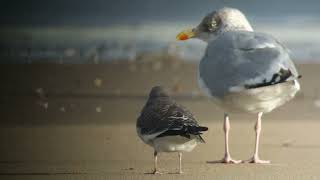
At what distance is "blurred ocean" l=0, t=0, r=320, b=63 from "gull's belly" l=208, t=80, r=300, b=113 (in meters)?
5.99

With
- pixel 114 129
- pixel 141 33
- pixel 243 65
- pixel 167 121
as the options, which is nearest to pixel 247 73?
pixel 243 65

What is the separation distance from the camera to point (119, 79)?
34.4 ft

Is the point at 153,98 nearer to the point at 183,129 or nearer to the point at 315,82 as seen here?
the point at 183,129

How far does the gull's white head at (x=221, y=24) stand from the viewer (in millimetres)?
6648

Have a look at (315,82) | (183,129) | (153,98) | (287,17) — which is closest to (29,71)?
(315,82)

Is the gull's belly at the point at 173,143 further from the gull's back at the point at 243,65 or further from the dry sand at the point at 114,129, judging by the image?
the gull's back at the point at 243,65

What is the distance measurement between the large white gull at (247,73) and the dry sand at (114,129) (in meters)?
0.42

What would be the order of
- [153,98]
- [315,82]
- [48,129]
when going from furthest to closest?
[315,82] < [48,129] < [153,98]

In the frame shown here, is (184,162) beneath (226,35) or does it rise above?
beneath

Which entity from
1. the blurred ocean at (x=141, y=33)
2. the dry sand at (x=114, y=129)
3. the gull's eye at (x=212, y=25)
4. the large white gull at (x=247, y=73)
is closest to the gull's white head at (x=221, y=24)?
the gull's eye at (x=212, y=25)

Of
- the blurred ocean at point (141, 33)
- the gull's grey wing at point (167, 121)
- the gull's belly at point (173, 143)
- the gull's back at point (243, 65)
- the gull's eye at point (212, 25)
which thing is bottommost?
the gull's belly at point (173, 143)

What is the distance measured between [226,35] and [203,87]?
39 centimetres

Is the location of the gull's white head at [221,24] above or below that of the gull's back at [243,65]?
above

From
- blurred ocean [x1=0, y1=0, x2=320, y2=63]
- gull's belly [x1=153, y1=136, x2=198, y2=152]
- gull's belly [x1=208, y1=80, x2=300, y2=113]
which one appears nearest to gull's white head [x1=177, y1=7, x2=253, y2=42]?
gull's belly [x1=208, y1=80, x2=300, y2=113]
